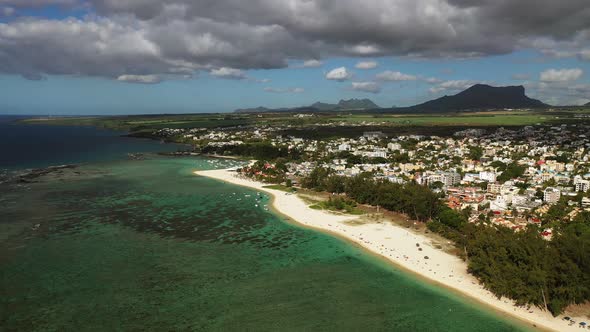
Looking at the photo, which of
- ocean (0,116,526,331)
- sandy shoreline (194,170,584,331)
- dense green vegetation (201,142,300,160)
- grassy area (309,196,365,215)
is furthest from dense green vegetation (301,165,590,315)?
dense green vegetation (201,142,300,160)

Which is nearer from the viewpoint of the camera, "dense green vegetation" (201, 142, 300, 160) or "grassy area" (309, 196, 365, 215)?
"grassy area" (309, 196, 365, 215)

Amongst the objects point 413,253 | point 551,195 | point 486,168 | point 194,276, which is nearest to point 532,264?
point 413,253

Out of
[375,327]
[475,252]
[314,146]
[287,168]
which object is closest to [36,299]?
[375,327]

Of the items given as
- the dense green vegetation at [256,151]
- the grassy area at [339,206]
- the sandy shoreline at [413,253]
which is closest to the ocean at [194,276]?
the sandy shoreline at [413,253]

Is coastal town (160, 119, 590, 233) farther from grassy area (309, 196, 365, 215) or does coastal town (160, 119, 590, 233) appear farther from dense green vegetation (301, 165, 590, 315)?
grassy area (309, 196, 365, 215)

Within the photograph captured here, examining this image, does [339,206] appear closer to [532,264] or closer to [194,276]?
[194,276]

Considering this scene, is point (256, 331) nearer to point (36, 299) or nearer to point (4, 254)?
point (36, 299)
